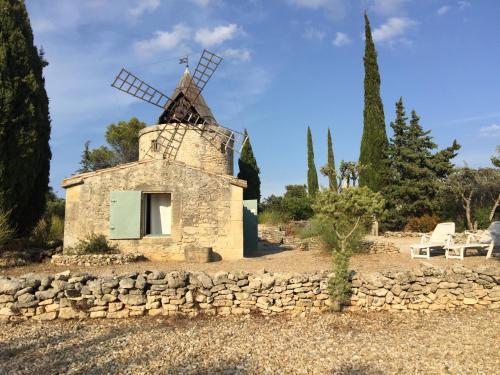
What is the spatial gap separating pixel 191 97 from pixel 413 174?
10.6 metres

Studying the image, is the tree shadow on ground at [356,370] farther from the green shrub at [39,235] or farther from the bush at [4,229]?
the green shrub at [39,235]

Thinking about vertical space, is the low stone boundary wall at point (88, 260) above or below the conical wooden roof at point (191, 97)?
below

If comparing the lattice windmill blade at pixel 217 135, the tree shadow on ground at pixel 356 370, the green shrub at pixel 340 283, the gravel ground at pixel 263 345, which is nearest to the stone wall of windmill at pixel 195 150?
the lattice windmill blade at pixel 217 135

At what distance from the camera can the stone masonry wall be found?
10.6 meters

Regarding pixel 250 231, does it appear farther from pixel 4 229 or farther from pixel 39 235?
pixel 4 229

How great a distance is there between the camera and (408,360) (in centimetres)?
401

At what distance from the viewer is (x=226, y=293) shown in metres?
5.78

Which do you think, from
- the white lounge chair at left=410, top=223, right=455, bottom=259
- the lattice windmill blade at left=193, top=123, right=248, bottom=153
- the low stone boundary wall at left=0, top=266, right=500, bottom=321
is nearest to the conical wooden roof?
the lattice windmill blade at left=193, top=123, right=248, bottom=153

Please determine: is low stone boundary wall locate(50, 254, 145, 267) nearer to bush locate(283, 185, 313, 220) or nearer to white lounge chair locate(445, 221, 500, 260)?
white lounge chair locate(445, 221, 500, 260)

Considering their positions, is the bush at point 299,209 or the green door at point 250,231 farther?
the bush at point 299,209

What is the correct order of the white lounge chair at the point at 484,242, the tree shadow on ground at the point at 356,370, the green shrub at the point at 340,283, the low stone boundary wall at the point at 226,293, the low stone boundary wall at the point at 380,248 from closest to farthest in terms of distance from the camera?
the tree shadow on ground at the point at 356,370
the low stone boundary wall at the point at 226,293
the green shrub at the point at 340,283
the white lounge chair at the point at 484,242
the low stone boundary wall at the point at 380,248

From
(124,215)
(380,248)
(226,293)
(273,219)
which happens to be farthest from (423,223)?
(226,293)

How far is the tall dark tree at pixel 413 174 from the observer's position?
1748 cm

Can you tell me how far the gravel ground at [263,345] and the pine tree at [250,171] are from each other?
18.3 meters
